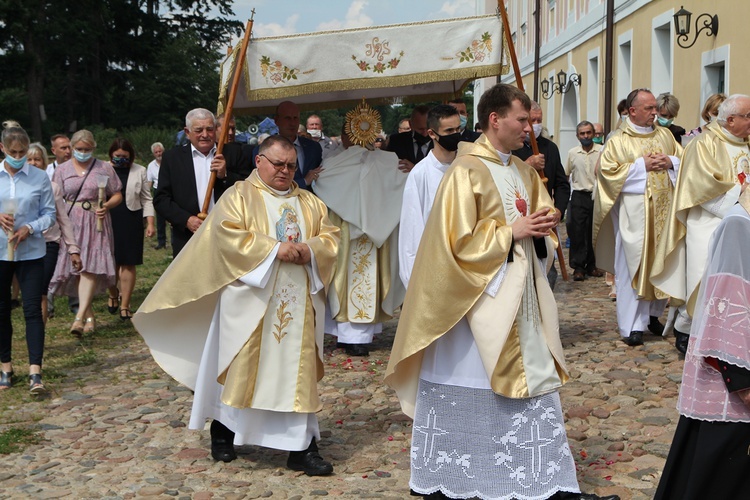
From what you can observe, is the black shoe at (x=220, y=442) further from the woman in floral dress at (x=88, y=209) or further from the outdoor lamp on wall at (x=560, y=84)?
Result: the outdoor lamp on wall at (x=560, y=84)

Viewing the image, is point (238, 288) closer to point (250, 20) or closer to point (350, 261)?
point (250, 20)

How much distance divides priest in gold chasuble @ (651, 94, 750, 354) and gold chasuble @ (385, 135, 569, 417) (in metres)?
3.16

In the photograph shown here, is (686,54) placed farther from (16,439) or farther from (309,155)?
(16,439)

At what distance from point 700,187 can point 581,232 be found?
17.9 feet

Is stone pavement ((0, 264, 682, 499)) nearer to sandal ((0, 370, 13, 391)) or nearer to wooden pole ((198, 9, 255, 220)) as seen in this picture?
sandal ((0, 370, 13, 391))

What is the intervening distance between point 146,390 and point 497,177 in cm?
393

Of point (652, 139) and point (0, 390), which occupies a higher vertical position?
point (652, 139)

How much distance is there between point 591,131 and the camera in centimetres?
1367

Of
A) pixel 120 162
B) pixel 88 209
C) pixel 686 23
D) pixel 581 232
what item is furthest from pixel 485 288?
pixel 686 23

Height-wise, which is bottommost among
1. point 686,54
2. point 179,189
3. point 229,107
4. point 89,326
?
point 89,326

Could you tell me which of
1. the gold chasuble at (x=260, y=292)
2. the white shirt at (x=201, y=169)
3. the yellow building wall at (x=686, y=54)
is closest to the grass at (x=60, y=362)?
the gold chasuble at (x=260, y=292)

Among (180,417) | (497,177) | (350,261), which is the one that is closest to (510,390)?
(497,177)

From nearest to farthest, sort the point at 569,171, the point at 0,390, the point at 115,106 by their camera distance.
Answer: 1. the point at 0,390
2. the point at 569,171
3. the point at 115,106

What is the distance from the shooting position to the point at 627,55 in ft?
63.3
